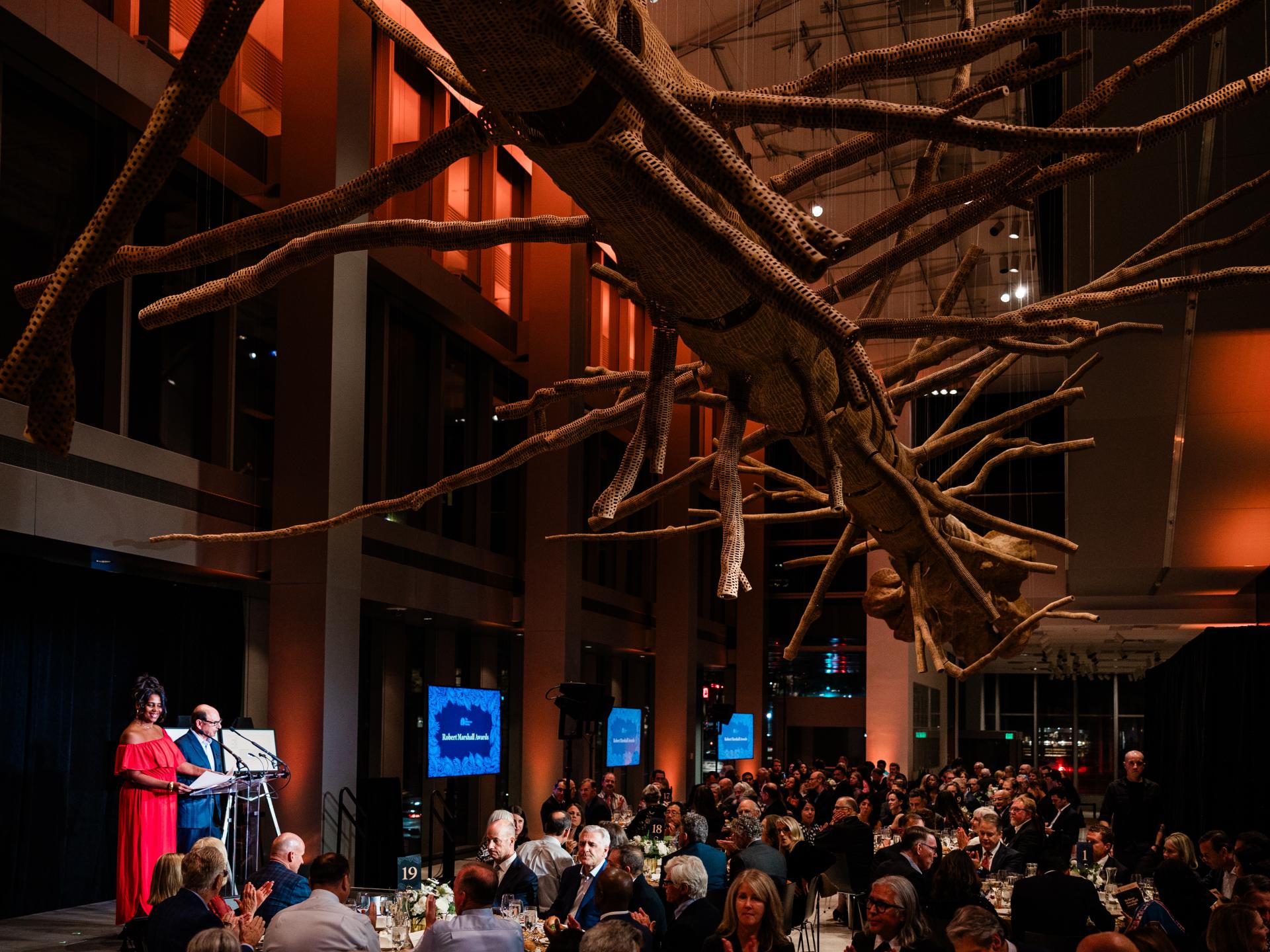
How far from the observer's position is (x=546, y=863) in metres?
7.80

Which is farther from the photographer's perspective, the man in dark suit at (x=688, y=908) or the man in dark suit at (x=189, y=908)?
the man in dark suit at (x=688, y=908)

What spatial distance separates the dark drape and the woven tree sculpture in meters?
8.36

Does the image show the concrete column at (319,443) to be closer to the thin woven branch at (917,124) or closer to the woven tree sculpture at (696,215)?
the woven tree sculpture at (696,215)

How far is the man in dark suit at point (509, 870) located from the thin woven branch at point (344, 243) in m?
5.52

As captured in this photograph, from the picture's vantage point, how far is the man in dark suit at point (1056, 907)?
6160 mm

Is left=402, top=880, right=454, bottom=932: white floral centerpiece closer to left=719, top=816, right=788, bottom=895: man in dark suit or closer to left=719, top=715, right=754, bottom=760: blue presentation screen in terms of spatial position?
left=719, top=816, right=788, bottom=895: man in dark suit

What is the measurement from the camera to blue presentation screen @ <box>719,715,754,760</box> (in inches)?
944

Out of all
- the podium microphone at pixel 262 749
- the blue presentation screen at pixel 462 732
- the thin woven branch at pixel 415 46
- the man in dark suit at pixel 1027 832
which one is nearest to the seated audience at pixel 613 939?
the thin woven branch at pixel 415 46

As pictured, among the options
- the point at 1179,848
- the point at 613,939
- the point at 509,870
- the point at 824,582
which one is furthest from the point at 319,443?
the point at 824,582

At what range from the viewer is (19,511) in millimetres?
8742

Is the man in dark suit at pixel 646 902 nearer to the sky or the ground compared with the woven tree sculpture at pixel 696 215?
nearer to the ground

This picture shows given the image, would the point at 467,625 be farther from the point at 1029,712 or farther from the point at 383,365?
the point at 1029,712

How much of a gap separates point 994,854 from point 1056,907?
3231mm

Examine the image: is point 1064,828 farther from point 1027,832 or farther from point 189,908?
point 189,908
